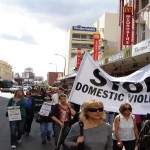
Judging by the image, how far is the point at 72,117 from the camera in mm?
8680

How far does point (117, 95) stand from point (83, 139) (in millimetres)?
2823

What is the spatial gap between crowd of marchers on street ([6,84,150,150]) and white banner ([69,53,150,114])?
0.22 m

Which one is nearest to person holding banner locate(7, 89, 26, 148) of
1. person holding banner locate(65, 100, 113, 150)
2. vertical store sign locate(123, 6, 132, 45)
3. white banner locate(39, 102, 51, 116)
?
white banner locate(39, 102, 51, 116)

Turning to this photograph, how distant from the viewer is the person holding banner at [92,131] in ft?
13.3

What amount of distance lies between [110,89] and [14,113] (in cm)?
→ 382

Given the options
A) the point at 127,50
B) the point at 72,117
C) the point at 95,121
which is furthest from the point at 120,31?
the point at 95,121

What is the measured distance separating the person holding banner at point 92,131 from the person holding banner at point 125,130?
7.78 feet

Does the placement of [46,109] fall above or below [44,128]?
above

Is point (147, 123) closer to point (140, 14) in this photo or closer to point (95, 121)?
point (95, 121)

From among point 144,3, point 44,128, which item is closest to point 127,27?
point 144,3

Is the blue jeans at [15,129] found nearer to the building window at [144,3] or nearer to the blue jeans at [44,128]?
the blue jeans at [44,128]

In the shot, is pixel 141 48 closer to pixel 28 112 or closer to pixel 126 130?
pixel 28 112

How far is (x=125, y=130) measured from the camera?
6.54 meters

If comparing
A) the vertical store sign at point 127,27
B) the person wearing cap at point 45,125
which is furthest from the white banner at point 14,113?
the vertical store sign at point 127,27
